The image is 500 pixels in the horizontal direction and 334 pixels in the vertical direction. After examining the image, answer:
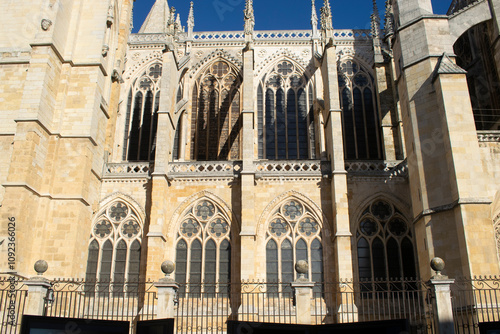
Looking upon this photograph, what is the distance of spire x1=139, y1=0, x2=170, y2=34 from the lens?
25891mm

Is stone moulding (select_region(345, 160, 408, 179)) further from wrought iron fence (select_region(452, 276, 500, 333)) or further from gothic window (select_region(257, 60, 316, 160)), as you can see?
wrought iron fence (select_region(452, 276, 500, 333))

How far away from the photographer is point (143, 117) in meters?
21.0

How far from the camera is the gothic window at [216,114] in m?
20.4

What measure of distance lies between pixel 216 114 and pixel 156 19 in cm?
858

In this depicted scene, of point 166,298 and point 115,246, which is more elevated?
point 115,246

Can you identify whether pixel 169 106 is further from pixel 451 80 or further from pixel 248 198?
pixel 451 80

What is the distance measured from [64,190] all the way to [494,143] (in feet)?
42.4

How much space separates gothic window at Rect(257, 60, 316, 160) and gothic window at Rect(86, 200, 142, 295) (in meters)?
6.34

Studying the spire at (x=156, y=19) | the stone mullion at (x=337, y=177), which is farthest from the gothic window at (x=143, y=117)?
the stone mullion at (x=337, y=177)

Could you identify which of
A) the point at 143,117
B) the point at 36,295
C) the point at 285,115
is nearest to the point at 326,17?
the point at 285,115

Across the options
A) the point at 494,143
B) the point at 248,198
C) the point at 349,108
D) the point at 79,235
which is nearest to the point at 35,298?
the point at 79,235

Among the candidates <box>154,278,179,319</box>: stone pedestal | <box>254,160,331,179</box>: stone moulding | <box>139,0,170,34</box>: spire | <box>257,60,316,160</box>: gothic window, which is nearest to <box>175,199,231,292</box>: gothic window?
<box>254,160,331,179</box>: stone moulding

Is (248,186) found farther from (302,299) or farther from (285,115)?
(302,299)

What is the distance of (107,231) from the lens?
639 inches
